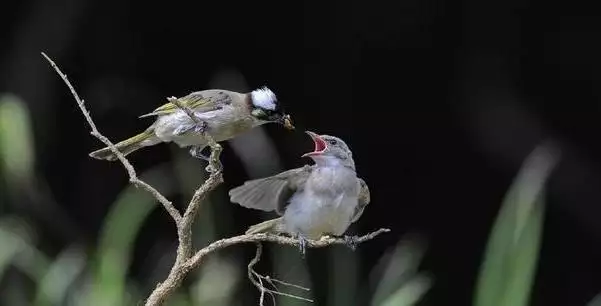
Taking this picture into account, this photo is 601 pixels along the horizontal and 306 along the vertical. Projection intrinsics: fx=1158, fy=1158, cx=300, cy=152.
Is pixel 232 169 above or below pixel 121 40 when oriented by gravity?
below

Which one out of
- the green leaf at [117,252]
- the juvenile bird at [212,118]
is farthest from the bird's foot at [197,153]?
the green leaf at [117,252]

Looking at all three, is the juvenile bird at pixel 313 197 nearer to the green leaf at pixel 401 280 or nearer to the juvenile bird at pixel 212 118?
the juvenile bird at pixel 212 118

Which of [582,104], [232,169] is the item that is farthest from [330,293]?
[582,104]

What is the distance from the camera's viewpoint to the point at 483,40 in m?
2.70

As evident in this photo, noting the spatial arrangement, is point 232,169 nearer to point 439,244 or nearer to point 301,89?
point 301,89

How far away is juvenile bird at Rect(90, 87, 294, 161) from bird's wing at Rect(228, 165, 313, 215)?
0.05m

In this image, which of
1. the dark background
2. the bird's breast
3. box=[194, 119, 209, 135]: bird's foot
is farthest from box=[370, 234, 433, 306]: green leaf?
box=[194, 119, 209, 135]: bird's foot

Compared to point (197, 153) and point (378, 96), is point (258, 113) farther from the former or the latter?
point (378, 96)

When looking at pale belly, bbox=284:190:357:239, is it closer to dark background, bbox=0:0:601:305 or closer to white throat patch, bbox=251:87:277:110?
white throat patch, bbox=251:87:277:110

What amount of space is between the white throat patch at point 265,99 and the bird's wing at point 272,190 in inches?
3.5

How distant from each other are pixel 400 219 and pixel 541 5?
0.60 metres

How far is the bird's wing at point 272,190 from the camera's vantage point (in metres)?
1.03

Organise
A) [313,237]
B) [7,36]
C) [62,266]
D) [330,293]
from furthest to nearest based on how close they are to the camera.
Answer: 1. [7,36]
2. [330,293]
3. [62,266]
4. [313,237]

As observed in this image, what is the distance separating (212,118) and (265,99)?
6 cm
